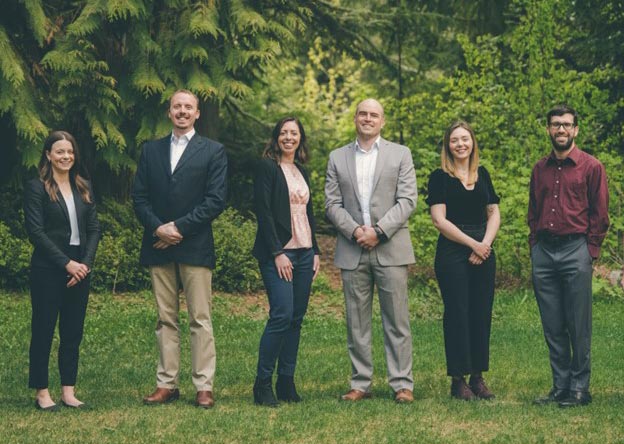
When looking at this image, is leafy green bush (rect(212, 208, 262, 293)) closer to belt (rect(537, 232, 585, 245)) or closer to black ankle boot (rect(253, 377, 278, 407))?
black ankle boot (rect(253, 377, 278, 407))

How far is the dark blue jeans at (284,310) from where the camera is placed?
757cm

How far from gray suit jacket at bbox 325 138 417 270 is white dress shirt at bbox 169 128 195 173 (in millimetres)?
1056

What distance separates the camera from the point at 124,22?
1255 centimetres

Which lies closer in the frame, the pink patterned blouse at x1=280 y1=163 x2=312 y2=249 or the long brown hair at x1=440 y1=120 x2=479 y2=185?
the pink patterned blouse at x1=280 y1=163 x2=312 y2=249

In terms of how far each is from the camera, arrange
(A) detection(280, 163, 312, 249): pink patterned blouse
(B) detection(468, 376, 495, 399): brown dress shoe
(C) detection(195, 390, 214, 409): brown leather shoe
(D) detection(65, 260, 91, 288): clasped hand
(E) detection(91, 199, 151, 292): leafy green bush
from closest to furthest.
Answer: (D) detection(65, 260, 91, 288): clasped hand → (C) detection(195, 390, 214, 409): brown leather shoe → (A) detection(280, 163, 312, 249): pink patterned blouse → (B) detection(468, 376, 495, 399): brown dress shoe → (E) detection(91, 199, 151, 292): leafy green bush

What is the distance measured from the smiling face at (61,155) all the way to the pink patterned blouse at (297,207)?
1.50 m

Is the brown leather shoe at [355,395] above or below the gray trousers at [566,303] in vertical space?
below

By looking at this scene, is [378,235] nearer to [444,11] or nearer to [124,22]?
[124,22]

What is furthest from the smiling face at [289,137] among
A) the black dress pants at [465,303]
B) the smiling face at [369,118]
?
the black dress pants at [465,303]

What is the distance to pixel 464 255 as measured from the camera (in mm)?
7777

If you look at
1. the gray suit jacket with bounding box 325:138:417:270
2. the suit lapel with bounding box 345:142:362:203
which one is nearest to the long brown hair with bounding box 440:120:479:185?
the gray suit jacket with bounding box 325:138:417:270

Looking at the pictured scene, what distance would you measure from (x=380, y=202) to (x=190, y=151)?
55.2 inches

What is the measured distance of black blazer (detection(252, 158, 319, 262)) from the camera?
298 inches

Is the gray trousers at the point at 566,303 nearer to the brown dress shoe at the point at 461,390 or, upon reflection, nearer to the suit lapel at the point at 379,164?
the brown dress shoe at the point at 461,390
